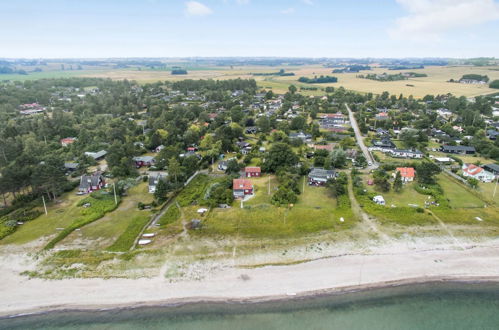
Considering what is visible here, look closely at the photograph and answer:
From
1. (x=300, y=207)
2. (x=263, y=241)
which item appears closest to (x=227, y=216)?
(x=263, y=241)

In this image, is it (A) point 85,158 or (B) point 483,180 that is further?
(A) point 85,158

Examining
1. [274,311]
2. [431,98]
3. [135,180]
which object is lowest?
[274,311]

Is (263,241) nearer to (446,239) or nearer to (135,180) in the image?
(446,239)

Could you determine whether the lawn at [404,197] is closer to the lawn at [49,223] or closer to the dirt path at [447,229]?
the dirt path at [447,229]

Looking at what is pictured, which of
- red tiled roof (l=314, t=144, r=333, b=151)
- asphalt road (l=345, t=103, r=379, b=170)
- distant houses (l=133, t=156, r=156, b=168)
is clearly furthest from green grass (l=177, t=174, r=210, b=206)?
asphalt road (l=345, t=103, r=379, b=170)

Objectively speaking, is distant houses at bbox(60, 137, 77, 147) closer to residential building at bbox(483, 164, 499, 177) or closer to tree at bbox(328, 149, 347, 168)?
tree at bbox(328, 149, 347, 168)

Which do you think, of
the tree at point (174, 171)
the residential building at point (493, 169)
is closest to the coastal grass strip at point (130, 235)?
the tree at point (174, 171)
